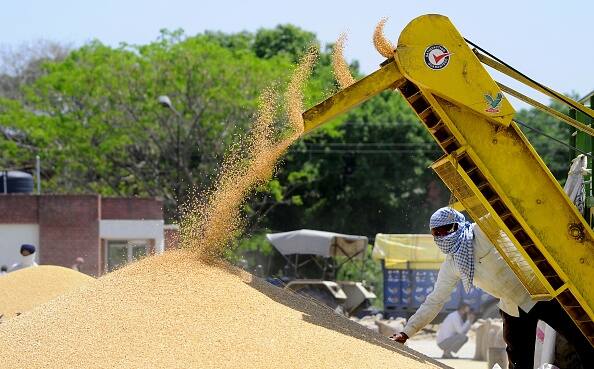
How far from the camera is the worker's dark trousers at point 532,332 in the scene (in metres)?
6.27

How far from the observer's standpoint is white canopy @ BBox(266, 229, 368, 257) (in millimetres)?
26516

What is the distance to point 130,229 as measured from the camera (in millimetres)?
27594

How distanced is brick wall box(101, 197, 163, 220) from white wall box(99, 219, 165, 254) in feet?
0.92

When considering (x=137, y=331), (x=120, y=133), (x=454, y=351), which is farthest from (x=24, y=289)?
(x=120, y=133)

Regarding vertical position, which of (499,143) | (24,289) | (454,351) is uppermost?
(499,143)

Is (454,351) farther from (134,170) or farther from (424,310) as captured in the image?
(134,170)

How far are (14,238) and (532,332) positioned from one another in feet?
71.7

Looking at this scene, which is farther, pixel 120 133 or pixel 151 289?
pixel 120 133

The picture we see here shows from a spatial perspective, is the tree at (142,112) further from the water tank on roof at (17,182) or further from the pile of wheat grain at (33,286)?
the pile of wheat grain at (33,286)

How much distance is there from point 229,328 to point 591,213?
2.70 meters

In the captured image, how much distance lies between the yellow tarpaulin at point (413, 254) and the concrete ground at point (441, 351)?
2201mm

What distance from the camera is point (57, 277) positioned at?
30.4 ft

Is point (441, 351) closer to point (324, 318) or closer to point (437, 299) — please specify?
point (437, 299)

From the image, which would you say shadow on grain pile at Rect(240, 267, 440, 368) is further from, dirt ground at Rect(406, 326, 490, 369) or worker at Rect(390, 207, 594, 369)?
dirt ground at Rect(406, 326, 490, 369)
